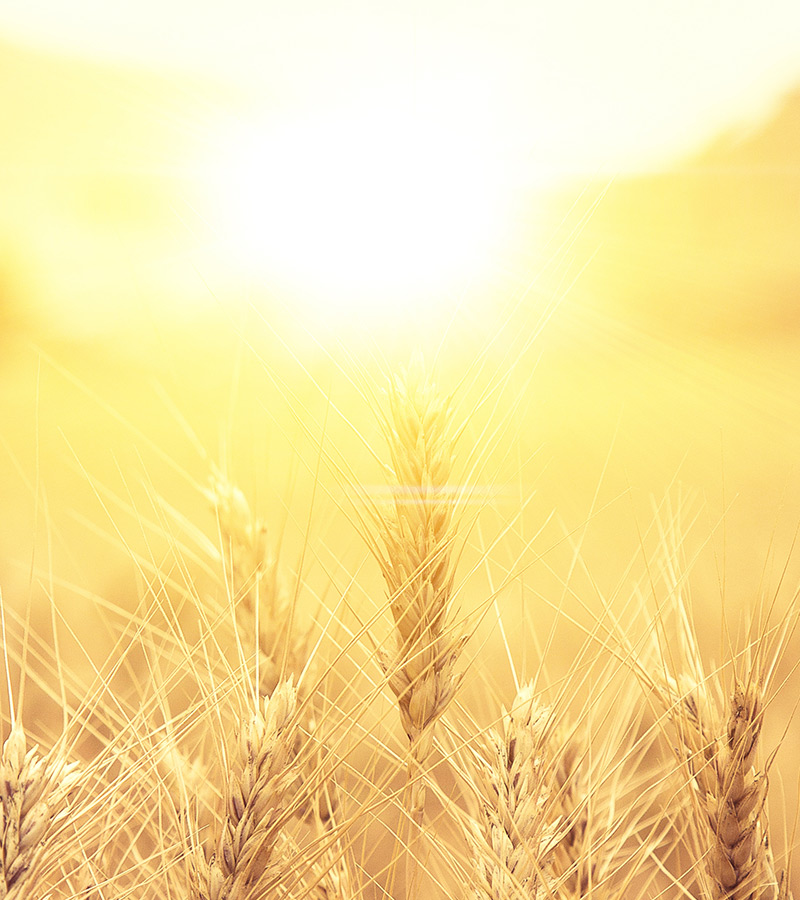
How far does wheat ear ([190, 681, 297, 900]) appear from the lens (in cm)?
34

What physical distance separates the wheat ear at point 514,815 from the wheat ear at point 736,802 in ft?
0.35

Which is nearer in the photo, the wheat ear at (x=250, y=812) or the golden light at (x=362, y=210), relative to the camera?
the wheat ear at (x=250, y=812)

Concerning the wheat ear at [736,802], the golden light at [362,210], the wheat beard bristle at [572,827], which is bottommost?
the wheat beard bristle at [572,827]

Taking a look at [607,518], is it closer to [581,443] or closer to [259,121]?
[581,443]

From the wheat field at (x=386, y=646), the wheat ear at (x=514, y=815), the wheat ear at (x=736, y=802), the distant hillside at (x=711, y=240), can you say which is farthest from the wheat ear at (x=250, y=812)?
the distant hillside at (x=711, y=240)

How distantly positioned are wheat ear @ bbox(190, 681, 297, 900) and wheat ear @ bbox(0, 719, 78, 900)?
9cm

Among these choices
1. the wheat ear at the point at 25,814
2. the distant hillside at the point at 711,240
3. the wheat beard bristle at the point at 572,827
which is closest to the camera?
the wheat ear at the point at 25,814

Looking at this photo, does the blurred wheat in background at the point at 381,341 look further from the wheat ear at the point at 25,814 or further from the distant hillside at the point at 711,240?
the wheat ear at the point at 25,814

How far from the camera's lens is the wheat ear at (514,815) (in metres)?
0.39

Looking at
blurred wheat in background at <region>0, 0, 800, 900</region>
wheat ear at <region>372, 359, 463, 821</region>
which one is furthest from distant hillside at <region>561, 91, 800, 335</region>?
wheat ear at <region>372, 359, 463, 821</region>

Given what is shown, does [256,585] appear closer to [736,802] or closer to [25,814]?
[25,814]

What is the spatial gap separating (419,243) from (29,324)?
654 millimetres

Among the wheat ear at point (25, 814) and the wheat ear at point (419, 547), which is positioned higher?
the wheat ear at point (419, 547)

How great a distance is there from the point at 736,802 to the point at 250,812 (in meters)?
0.34
